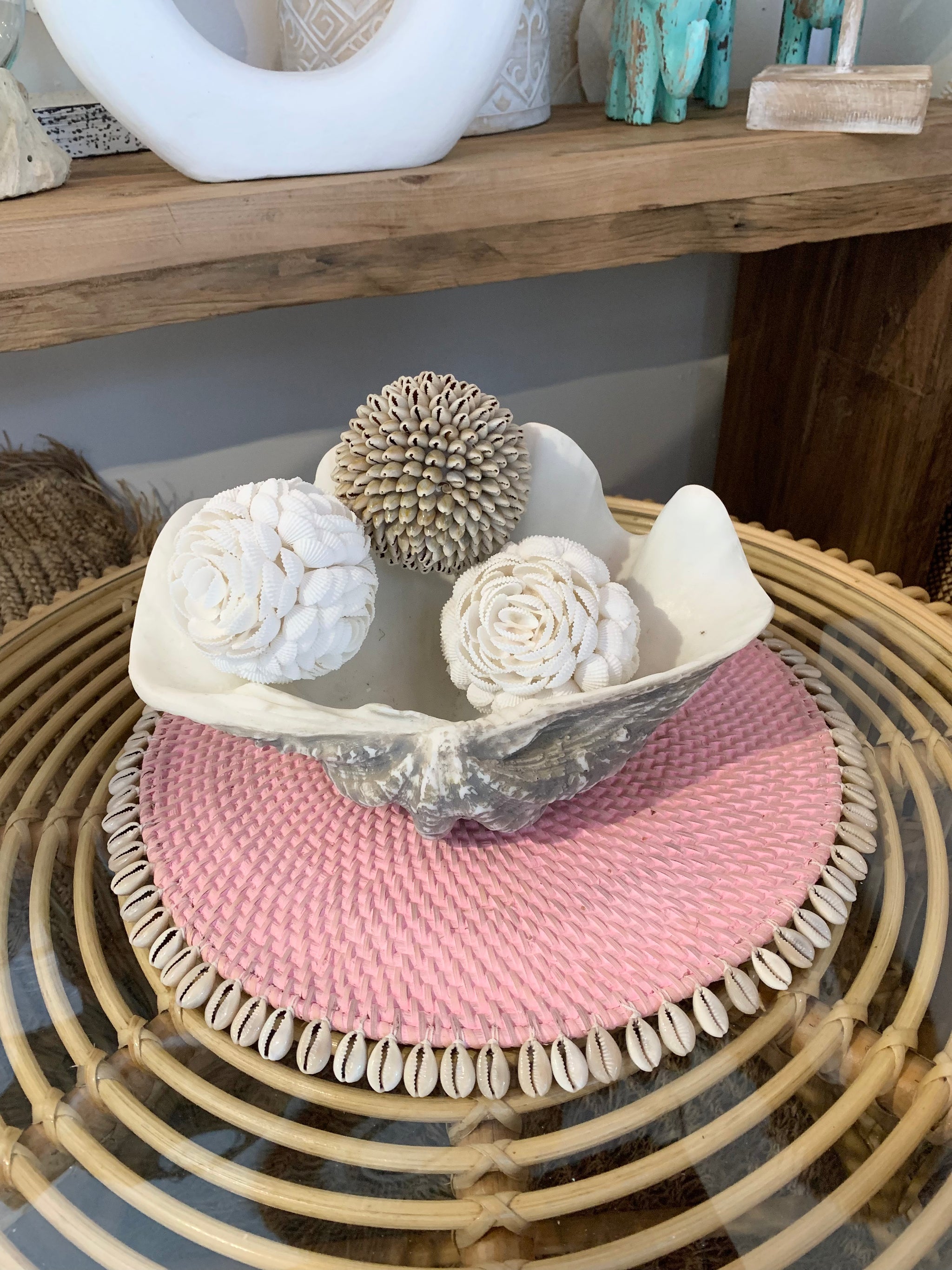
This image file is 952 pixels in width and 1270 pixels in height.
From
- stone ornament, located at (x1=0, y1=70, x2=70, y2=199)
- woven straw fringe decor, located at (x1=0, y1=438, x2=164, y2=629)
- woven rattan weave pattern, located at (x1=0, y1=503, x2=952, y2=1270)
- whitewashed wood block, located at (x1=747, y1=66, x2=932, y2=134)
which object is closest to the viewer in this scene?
woven rattan weave pattern, located at (x1=0, y1=503, x2=952, y2=1270)

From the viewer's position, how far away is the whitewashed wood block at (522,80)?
64 cm

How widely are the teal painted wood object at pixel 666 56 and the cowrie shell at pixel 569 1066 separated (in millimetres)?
661

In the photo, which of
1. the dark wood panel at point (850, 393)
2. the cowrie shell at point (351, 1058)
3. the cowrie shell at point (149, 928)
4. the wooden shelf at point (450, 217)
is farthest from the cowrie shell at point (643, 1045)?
the dark wood panel at point (850, 393)

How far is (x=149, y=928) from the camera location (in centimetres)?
40

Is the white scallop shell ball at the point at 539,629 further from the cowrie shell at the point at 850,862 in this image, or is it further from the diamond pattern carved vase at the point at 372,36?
the diamond pattern carved vase at the point at 372,36

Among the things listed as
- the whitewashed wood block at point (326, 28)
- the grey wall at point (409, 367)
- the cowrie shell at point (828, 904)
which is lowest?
the cowrie shell at point (828, 904)

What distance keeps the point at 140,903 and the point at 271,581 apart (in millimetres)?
176

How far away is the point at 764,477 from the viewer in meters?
1.05

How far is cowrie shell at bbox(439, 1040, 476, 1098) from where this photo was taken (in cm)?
33

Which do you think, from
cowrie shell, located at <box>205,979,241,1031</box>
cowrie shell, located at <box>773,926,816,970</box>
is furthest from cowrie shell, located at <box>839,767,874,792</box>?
cowrie shell, located at <box>205,979,241,1031</box>

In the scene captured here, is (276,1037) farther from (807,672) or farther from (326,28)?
(326,28)

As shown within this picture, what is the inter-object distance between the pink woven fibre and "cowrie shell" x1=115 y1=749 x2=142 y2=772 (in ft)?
0.07

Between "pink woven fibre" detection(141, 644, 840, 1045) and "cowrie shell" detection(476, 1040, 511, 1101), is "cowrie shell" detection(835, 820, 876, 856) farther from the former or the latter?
"cowrie shell" detection(476, 1040, 511, 1101)

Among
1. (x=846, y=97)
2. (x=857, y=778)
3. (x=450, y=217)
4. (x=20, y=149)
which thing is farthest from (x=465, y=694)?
(x=846, y=97)
